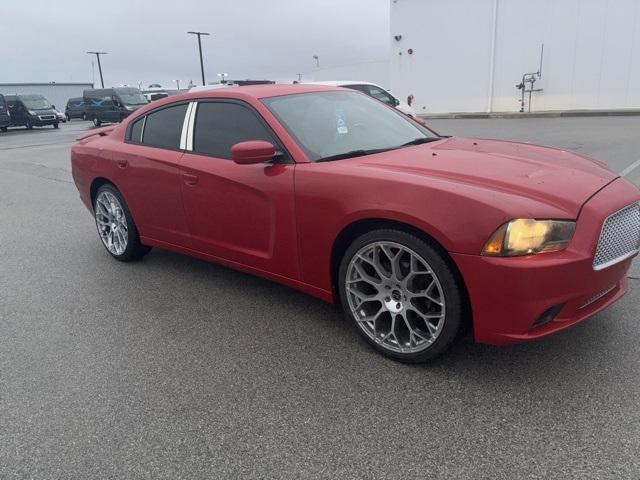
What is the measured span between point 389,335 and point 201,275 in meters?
2.18

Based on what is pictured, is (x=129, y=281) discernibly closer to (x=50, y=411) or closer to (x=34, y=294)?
(x=34, y=294)

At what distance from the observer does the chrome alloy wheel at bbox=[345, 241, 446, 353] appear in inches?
111

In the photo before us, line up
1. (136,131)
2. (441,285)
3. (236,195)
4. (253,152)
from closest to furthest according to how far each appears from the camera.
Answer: (441,285) < (253,152) < (236,195) < (136,131)

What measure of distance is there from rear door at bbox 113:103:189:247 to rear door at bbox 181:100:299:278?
162 mm

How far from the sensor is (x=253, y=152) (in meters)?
3.20

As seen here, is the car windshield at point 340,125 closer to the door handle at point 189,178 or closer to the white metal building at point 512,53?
the door handle at point 189,178

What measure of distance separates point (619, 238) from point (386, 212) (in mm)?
1212

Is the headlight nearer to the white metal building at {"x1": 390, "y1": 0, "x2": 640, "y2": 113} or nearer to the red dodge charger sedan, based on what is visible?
the red dodge charger sedan

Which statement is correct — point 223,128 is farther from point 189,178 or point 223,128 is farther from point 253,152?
point 253,152

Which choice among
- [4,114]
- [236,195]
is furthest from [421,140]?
[4,114]

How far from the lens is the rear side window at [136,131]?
15.3 ft

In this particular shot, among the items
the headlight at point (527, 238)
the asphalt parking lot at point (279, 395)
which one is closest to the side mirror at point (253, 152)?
the asphalt parking lot at point (279, 395)

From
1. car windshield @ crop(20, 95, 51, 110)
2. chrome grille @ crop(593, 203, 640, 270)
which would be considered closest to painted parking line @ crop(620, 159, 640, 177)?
chrome grille @ crop(593, 203, 640, 270)

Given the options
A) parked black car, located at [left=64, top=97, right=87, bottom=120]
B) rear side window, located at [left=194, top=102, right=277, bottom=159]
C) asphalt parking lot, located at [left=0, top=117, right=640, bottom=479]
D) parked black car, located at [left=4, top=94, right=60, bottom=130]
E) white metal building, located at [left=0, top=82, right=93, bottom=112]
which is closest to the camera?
asphalt parking lot, located at [left=0, top=117, right=640, bottom=479]
